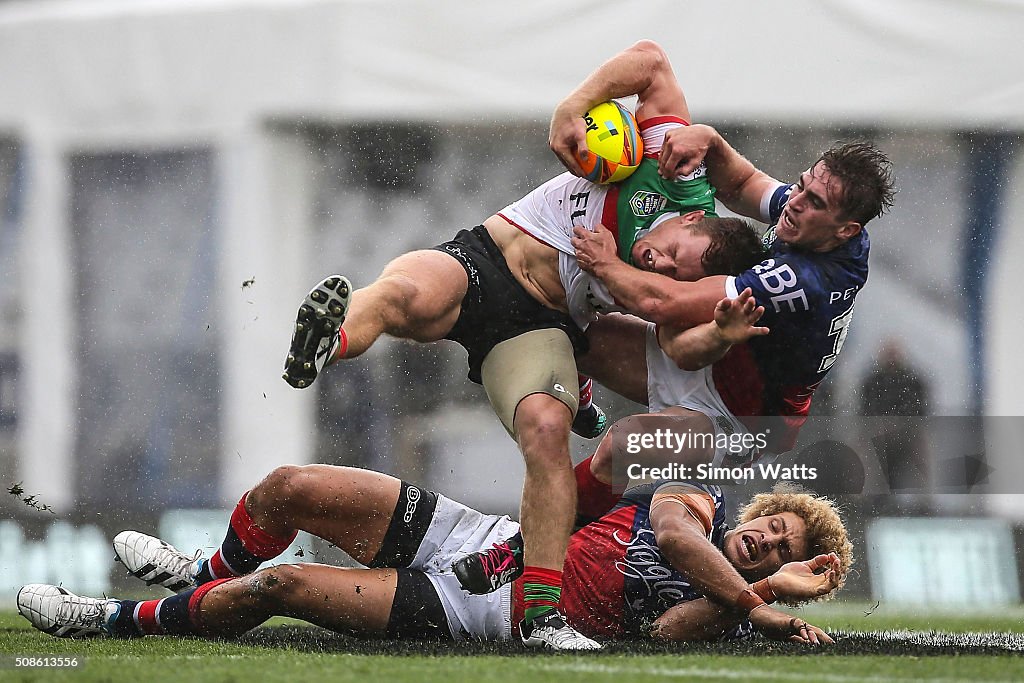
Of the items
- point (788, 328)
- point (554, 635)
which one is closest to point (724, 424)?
point (788, 328)

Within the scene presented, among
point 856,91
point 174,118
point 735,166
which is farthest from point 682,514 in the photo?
point 174,118

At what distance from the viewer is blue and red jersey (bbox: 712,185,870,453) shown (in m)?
3.60

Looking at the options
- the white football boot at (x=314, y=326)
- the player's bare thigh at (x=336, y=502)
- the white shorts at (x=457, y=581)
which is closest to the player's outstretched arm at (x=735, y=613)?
the white shorts at (x=457, y=581)

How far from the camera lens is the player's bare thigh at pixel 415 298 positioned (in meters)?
3.33

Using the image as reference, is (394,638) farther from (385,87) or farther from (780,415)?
(385,87)

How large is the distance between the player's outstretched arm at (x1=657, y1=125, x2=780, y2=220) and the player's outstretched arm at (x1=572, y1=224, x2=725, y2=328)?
1.17 ft

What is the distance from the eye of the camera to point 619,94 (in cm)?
387

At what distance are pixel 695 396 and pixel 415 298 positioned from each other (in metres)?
1.03

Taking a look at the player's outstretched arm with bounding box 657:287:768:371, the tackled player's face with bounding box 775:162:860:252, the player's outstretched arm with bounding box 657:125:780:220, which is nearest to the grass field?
the player's outstretched arm with bounding box 657:287:768:371

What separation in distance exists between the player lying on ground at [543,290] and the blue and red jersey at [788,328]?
0.14 metres

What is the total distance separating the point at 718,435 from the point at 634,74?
122cm

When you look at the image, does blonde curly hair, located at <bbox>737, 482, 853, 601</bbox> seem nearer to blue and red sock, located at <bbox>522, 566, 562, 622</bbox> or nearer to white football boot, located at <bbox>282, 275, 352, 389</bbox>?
blue and red sock, located at <bbox>522, 566, 562, 622</bbox>

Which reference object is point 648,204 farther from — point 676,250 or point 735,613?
point 735,613

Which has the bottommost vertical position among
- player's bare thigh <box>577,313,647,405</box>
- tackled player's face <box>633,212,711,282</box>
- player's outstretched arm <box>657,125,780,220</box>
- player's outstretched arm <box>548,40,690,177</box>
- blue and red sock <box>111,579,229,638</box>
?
blue and red sock <box>111,579,229,638</box>
